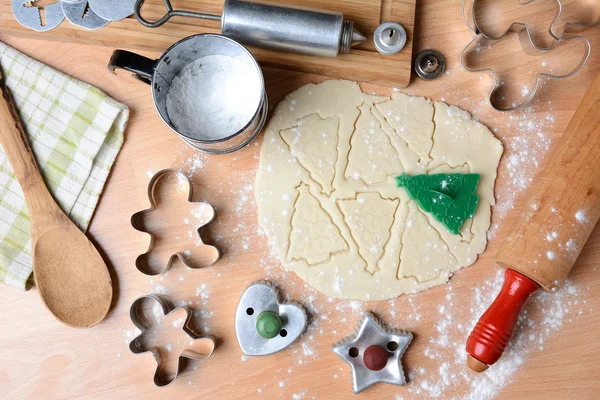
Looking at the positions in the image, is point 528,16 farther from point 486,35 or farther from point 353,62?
point 353,62

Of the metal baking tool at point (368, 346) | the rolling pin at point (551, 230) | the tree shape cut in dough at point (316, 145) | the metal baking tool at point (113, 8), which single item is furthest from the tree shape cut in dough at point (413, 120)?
the metal baking tool at point (113, 8)

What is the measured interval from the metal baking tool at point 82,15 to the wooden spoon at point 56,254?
0.19 m

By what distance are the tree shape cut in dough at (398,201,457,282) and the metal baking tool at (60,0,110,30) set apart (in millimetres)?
682

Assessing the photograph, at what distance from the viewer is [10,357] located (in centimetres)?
95

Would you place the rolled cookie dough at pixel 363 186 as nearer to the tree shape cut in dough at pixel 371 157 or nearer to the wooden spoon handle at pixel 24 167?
the tree shape cut in dough at pixel 371 157

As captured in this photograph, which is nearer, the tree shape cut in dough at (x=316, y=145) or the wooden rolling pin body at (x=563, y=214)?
the wooden rolling pin body at (x=563, y=214)

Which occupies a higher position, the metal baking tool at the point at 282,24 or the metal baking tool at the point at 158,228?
the metal baking tool at the point at 282,24

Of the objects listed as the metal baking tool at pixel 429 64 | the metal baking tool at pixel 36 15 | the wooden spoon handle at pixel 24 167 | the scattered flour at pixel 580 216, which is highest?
the metal baking tool at pixel 36 15

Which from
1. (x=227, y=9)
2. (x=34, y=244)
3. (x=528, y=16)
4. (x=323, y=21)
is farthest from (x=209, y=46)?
(x=528, y=16)

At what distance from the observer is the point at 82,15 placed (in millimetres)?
934

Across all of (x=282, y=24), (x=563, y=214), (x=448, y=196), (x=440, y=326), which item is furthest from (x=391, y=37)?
(x=440, y=326)

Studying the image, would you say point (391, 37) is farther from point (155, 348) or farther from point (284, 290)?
point (155, 348)

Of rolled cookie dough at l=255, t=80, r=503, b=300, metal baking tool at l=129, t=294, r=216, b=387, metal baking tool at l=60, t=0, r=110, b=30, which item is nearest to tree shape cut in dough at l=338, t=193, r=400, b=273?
rolled cookie dough at l=255, t=80, r=503, b=300

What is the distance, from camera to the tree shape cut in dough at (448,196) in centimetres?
92
